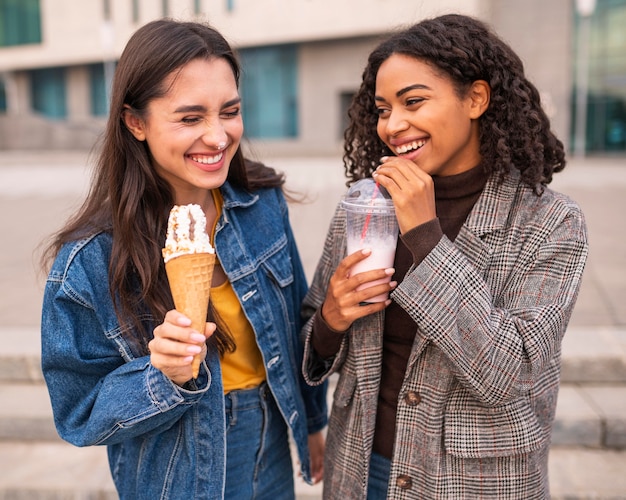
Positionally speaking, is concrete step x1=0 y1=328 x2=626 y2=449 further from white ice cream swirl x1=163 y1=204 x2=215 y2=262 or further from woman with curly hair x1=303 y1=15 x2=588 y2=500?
white ice cream swirl x1=163 y1=204 x2=215 y2=262

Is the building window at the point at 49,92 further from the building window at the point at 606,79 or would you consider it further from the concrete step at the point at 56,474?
the concrete step at the point at 56,474

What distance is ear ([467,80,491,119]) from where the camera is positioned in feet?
6.08

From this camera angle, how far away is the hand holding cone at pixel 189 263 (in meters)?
1.62

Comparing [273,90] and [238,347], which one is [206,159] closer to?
[238,347]

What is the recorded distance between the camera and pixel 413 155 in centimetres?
184

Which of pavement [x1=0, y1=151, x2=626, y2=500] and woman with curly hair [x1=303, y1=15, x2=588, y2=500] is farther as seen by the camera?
pavement [x1=0, y1=151, x2=626, y2=500]

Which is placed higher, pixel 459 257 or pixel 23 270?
pixel 459 257

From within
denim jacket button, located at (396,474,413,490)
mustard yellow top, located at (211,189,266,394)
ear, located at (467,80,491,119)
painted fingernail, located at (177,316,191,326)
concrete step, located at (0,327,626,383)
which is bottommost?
concrete step, located at (0,327,626,383)

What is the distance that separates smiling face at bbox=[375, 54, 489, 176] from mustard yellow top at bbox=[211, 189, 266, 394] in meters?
0.76

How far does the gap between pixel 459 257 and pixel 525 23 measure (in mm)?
25319

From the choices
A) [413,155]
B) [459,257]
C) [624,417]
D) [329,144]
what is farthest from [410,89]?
[329,144]

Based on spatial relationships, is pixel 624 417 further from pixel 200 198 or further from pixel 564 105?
pixel 564 105

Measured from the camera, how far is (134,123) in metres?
1.93

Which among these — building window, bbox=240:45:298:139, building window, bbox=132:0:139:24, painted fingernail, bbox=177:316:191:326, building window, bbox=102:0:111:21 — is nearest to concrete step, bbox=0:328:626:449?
painted fingernail, bbox=177:316:191:326
